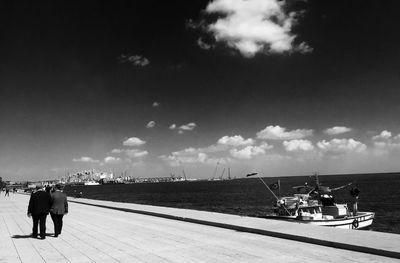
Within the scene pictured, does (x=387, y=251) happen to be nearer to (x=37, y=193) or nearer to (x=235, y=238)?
(x=235, y=238)

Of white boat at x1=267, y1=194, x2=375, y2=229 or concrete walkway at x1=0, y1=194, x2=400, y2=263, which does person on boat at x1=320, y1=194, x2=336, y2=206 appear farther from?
concrete walkway at x1=0, y1=194, x2=400, y2=263

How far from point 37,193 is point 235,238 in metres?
6.94

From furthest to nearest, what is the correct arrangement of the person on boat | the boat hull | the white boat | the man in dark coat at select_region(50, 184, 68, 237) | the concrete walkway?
1. the person on boat
2. the white boat
3. the boat hull
4. the man in dark coat at select_region(50, 184, 68, 237)
5. the concrete walkway

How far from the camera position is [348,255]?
988 centimetres

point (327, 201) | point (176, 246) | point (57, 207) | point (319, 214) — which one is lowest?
point (319, 214)

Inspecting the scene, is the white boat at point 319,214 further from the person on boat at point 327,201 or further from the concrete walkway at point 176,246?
the concrete walkway at point 176,246

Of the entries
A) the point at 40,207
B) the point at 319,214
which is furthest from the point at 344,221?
the point at 40,207

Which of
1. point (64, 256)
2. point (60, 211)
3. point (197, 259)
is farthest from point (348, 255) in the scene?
point (60, 211)

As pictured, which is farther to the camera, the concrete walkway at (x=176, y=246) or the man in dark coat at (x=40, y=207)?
the man in dark coat at (x=40, y=207)

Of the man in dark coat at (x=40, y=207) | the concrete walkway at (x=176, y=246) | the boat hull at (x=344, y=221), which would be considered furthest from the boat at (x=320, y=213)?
the man in dark coat at (x=40, y=207)

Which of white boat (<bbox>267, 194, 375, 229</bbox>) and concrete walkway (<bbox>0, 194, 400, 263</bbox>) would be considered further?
white boat (<bbox>267, 194, 375, 229</bbox>)

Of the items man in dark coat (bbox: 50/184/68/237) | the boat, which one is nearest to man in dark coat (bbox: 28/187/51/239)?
man in dark coat (bbox: 50/184/68/237)

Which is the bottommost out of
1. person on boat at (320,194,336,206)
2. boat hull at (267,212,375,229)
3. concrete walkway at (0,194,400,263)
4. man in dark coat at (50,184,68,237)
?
boat hull at (267,212,375,229)

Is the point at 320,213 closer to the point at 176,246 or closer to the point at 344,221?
the point at 344,221
